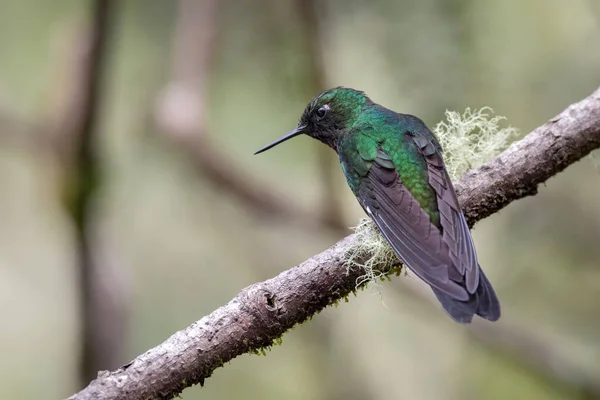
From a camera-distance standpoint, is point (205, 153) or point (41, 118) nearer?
point (205, 153)

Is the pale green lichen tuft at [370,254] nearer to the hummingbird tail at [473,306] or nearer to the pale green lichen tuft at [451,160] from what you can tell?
the pale green lichen tuft at [451,160]

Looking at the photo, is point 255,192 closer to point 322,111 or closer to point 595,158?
point 322,111

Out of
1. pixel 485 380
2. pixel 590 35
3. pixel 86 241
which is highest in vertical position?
pixel 590 35

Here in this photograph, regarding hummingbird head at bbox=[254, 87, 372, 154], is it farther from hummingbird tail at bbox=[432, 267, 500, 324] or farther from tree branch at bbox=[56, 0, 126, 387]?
hummingbird tail at bbox=[432, 267, 500, 324]

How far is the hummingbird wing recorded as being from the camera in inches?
87.0

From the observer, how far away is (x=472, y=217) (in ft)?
8.46

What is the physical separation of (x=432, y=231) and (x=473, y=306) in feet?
1.55

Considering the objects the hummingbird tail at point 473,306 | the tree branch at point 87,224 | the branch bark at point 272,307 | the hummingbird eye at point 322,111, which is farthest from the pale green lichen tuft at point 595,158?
the tree branch at point 87,224

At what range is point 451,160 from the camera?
9.32ft

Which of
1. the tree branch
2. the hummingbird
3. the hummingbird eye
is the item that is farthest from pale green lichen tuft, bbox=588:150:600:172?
the tree branch

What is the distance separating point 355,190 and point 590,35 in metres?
2.28

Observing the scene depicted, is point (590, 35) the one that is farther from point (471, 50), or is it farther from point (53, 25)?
point (53, 25)

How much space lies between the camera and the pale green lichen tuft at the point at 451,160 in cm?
230

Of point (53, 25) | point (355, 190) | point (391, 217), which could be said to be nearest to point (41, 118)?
point (53, 25)
